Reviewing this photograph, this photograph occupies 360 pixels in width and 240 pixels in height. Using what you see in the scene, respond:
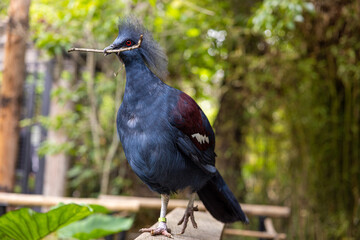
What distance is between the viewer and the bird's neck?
1329mm

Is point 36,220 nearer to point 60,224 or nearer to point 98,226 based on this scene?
point 60,224

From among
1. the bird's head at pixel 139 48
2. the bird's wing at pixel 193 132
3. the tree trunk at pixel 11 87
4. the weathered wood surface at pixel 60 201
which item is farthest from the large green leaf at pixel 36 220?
the tree trunk at pixel 11 87

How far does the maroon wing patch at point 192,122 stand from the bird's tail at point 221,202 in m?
0.23

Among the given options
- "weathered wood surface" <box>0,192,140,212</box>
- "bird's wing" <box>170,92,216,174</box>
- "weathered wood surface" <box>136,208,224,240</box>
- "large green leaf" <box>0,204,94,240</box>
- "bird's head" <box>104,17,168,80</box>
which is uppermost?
"bird's head" <box>104,17,168,80</box>

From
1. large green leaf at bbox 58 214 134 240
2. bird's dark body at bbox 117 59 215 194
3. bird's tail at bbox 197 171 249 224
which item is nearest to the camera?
large green leaf at bbox 58 214 134 240

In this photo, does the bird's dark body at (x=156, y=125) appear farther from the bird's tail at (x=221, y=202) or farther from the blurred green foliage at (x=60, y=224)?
the blurred green foliage at (x=60, y=224)

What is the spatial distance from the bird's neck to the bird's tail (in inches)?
19.3

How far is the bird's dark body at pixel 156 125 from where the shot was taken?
4.23 ft

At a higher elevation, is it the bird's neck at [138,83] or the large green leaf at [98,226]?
the bird's neck at [138,83]

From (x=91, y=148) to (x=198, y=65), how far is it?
59.7 inches

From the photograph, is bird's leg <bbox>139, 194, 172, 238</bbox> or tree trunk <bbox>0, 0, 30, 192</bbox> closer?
bird's leg <bbox>139, 194, 172, 238</bbox>

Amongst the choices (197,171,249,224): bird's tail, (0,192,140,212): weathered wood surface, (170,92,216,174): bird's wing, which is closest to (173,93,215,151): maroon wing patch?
(170,92,216,174): bird's wing

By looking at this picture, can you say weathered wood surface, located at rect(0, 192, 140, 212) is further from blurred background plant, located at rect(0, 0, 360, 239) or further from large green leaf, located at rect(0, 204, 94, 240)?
blurred background plant, located at rect(0, 0, 360, 239)

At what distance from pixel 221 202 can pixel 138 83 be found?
0.65 meters
